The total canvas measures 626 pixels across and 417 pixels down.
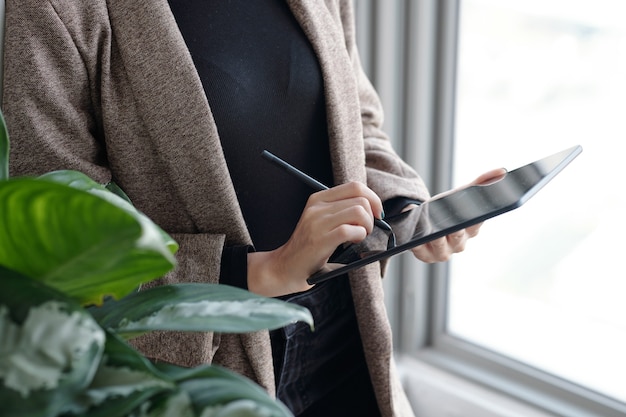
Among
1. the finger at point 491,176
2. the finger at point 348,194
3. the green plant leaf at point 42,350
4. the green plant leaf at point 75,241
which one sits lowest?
the finger at point 491,176

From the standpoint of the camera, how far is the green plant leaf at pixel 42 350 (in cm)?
29

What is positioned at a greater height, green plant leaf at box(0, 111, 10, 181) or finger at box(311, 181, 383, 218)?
green plant leaf at box(0, 111, 10, 181)

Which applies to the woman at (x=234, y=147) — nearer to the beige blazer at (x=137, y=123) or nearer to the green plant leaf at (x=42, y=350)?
the beige blazer at (x=137, y=123)

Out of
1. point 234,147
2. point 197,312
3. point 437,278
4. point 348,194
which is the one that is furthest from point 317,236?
point 437,278

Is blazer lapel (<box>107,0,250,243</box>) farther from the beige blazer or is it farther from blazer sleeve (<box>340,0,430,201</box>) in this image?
blazer sleeve (<box>340,0,430,201</box>)

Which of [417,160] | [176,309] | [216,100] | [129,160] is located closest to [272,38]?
[216,100]

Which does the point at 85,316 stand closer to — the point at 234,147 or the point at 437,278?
the point at 234,147

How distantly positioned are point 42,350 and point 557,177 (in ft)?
4.00

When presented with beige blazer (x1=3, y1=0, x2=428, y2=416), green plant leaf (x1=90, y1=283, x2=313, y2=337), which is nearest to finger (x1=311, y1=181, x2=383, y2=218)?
beige blazer (x1=3, y1=0, x2=428, y2=416)

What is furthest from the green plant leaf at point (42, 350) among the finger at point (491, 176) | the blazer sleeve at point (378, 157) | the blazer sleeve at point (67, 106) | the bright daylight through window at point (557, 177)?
Answer: the bright daylight through window at point (557, 177)

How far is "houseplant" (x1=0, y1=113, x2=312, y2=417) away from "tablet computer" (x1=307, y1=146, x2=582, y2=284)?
0.30 m

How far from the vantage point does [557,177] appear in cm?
138

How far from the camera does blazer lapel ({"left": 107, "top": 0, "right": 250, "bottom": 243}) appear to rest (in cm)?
82

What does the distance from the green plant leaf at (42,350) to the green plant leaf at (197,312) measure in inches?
2.5
